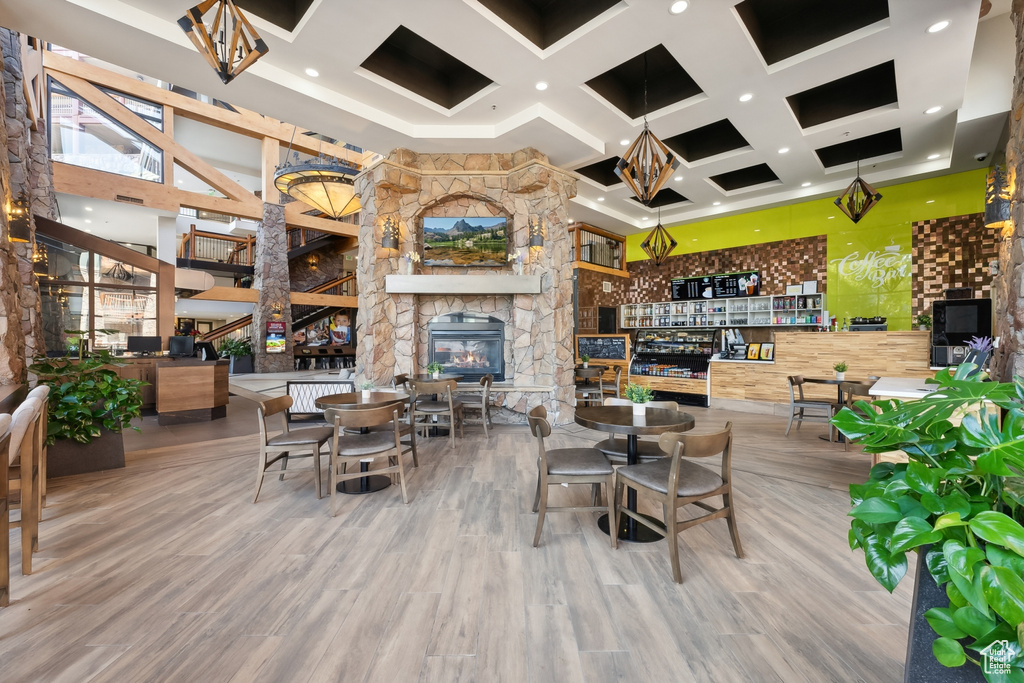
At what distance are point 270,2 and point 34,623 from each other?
5223 mm

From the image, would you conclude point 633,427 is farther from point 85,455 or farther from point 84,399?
point 85,455

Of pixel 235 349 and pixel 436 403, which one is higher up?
pixel 235 349

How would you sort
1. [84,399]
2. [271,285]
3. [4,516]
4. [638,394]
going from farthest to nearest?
[271,285], [84,399], [638,394], [4,516]

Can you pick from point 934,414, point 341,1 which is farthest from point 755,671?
point 341,1

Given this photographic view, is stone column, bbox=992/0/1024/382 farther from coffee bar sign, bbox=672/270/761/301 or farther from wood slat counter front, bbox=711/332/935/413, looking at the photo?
coffee bar sign, bbox=672/270/761/301

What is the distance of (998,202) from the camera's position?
3355mm

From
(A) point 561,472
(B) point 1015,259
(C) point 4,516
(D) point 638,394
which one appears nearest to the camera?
(C) point 4,516

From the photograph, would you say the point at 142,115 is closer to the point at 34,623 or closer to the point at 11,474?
the point at 11,474

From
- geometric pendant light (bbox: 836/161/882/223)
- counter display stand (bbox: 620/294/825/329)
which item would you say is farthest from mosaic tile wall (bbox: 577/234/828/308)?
geometric pendant light (bbox: 836/161/882/223)

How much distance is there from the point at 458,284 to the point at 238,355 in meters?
11.8


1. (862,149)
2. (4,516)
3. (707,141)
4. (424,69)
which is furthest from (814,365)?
(4,516)

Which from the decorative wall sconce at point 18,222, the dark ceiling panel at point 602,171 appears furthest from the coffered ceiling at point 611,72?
the decorative wall sconce at point 18,222

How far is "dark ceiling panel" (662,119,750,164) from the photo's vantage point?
6.36 meters

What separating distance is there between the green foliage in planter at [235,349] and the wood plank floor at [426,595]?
38.9 ft
